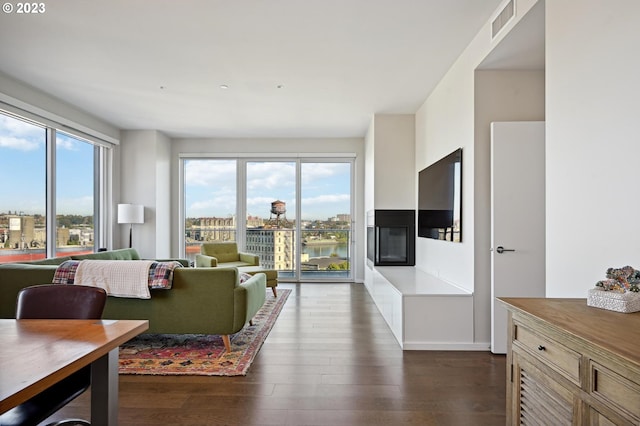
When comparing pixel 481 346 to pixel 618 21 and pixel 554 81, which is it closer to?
pixel 554 81

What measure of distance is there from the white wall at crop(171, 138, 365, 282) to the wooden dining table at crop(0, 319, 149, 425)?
579 centimetres

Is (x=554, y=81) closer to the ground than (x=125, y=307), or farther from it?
farther from it

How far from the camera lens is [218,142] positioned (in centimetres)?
725

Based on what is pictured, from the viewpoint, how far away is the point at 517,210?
3225 millimetres

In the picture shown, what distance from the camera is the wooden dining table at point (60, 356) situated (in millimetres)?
1028

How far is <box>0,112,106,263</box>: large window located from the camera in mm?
4352

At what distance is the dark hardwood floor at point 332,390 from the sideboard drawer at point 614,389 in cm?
128

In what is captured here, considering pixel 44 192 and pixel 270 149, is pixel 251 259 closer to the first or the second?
pixel 270 149

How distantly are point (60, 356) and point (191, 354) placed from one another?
2211 millimetres

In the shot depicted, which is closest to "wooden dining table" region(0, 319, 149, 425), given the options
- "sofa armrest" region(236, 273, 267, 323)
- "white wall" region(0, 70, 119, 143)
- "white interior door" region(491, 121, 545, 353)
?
"sofa armrest" region(236, 273, 267, 323)

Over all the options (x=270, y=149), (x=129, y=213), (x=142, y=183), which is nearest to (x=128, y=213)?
(x=129, y=213)

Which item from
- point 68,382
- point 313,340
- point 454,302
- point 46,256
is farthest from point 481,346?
point 46,256

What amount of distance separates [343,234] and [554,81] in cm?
540

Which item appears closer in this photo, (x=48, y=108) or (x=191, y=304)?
(x=191, y=304)
